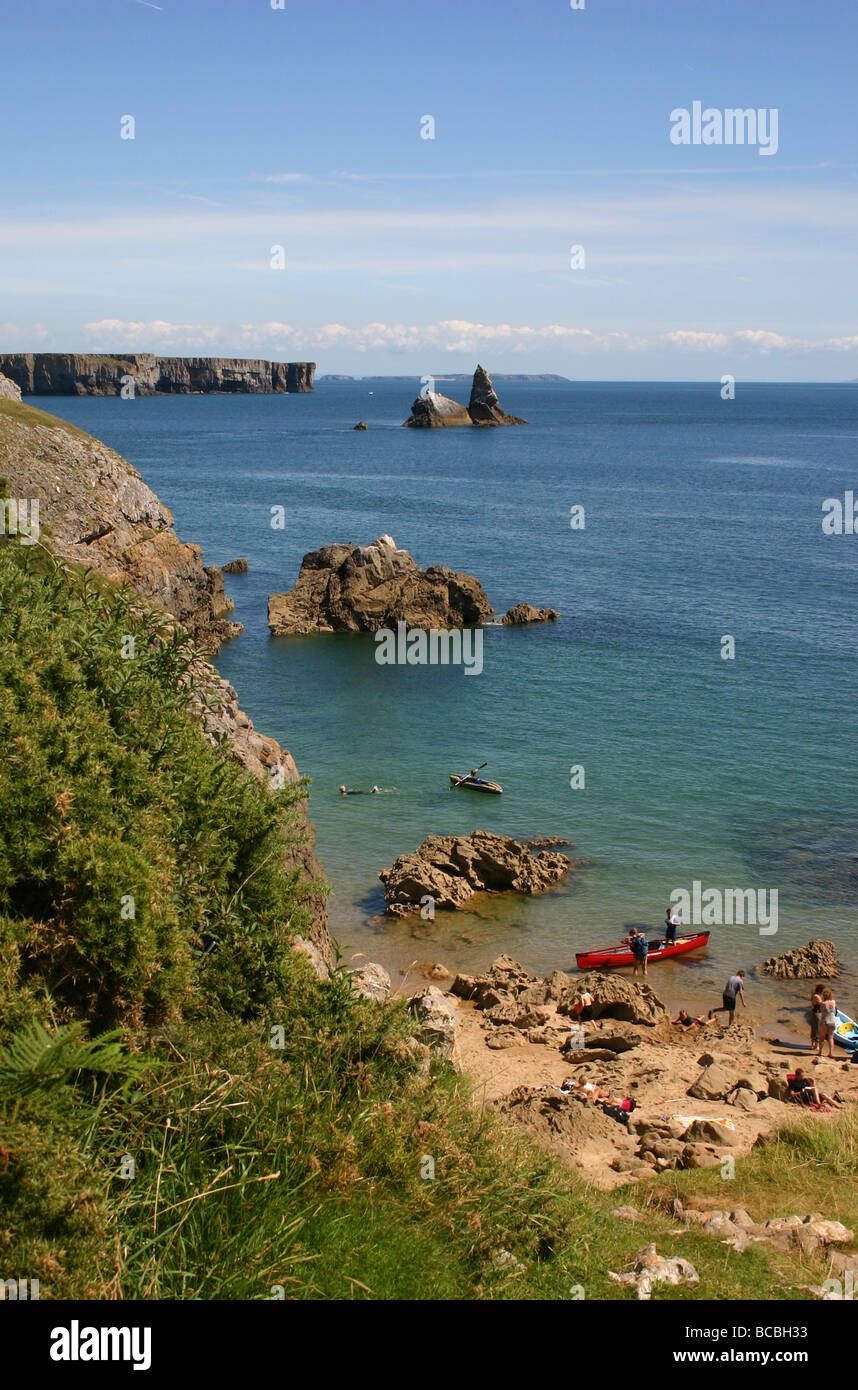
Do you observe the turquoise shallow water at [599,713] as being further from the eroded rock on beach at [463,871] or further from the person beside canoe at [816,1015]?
the person beside canoe at [816,1015]

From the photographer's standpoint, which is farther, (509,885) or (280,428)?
(280,428)

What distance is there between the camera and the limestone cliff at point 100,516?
1986cm

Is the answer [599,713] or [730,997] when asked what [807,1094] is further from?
[599,713]

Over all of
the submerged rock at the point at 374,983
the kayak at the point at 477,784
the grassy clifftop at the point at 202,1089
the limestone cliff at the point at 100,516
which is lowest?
the kayak at the point at 477,784

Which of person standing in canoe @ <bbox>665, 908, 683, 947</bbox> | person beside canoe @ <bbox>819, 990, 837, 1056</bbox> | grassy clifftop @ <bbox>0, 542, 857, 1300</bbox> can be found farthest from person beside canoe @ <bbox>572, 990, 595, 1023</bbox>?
grassy clifftop @ <bbox>0, 542, 857, 1300</bbox>

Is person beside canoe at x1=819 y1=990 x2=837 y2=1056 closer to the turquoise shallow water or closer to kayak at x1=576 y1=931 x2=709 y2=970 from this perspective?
the turquoise shallow water

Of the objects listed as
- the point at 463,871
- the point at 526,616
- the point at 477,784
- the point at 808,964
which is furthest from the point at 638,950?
the point at 526,616

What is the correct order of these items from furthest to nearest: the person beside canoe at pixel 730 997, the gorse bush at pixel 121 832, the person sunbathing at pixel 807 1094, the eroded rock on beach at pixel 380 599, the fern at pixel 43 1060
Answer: the eroded rock on beach at pixel 380 599 < the person beside canoe at pixel 730 997 < the person sunbathing at pixel 807 1094 < the gorse bush at pixel 121 832 < the fern at pixel 43 1060

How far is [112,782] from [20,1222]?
4.83 meters

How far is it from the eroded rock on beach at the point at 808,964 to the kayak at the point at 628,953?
1742 millimetres

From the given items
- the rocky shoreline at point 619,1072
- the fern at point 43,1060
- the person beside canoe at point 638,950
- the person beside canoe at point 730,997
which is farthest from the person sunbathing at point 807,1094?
the fern at point 43,1060
